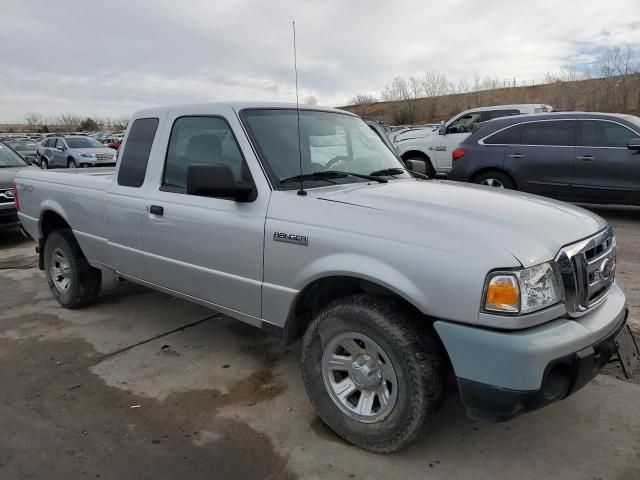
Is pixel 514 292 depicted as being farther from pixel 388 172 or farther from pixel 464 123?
pixel 464 123

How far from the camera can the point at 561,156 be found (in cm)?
832

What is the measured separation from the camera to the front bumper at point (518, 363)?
216 cm

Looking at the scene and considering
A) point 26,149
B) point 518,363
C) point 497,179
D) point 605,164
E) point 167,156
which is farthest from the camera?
point 26,149

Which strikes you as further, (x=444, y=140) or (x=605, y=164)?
(x=444, y=140)

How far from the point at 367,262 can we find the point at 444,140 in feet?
35.0

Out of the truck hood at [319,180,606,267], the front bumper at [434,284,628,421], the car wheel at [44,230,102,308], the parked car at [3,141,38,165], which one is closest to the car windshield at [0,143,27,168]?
the car wheel at [44,230,102,308]

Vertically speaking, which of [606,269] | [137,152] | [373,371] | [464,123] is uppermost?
[464,123]

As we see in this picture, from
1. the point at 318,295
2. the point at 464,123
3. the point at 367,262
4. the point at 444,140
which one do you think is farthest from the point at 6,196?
the point at 464,123

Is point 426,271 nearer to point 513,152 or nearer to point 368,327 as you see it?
point 368,327

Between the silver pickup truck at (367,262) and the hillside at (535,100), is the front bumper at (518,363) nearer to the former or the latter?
the silver pickup truck at (367,262)

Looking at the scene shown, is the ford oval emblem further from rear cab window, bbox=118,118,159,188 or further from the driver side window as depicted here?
the driver side window

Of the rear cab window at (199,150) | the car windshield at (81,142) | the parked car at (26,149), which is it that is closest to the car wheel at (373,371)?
the rear cab window at (199,150)

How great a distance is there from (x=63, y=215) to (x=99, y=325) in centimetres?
111

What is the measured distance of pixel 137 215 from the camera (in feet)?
12.8
